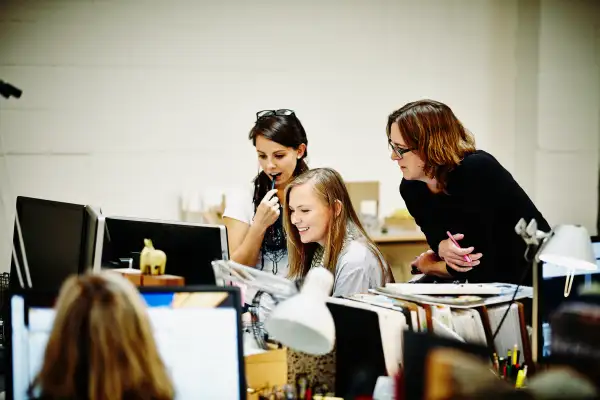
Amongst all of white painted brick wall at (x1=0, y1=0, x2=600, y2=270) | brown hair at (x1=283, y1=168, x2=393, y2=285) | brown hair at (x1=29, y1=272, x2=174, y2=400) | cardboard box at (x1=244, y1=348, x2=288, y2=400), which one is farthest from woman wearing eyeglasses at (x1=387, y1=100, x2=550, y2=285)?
white painted brick wall at (x1=0, y1=0, x2=600, y2=270)

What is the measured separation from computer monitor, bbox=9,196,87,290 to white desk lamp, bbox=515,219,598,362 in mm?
1151

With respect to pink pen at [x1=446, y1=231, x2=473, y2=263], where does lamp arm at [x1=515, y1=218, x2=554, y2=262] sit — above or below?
above

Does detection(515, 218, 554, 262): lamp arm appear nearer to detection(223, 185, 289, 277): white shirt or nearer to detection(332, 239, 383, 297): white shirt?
detection(332, 239, 383, 297): white shirt

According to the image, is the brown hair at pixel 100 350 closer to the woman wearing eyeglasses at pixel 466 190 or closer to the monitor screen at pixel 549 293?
the monitor screen at pixel 549 293

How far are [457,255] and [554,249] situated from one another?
779mm

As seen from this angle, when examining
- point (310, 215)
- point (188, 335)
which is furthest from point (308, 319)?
point (310, 215)

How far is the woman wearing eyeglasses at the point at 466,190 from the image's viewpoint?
245 centimetres

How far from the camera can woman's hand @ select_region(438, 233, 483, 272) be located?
2.46 meters

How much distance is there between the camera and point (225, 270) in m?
1.86

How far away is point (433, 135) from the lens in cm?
245

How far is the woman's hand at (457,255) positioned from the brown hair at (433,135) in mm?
223

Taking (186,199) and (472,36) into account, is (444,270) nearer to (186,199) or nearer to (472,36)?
(186,199)

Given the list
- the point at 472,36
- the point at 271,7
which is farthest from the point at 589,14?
the point at 271,7

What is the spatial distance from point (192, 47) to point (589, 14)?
253 cm
